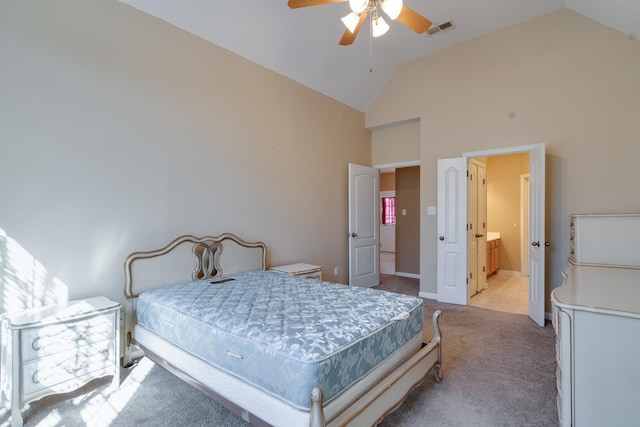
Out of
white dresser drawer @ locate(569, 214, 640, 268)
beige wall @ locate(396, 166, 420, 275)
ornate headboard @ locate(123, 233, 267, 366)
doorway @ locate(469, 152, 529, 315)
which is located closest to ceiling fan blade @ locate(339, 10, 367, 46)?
ornate headboard @ locate(123, 233, 267, 366)

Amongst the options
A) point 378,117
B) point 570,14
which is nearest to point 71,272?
point 378,117

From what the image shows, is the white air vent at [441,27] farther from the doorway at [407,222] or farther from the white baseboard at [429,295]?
the white baseboard at [429,295]

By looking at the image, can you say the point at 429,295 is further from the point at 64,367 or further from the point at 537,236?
the point at 64,367

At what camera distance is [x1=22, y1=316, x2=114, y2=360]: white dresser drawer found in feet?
6.40

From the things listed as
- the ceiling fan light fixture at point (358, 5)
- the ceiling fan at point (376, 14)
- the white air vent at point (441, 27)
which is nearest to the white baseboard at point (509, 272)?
the white air vent at point (441, 27)

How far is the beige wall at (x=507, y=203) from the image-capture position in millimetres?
6402

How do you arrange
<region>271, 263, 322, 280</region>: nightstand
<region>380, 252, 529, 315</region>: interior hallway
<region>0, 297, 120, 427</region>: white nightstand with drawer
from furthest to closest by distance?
<region>380, 252, 529, 315</region>: interior hallway < <region>271, 263, 322, 280</region>: nightstand < <region>0, 297, 120, 427</region>: white nightstand with drawer

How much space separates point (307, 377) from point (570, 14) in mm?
5092

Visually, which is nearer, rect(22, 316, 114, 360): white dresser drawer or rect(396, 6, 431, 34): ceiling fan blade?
rect(22, 316, 114, 360): white dresser drawer

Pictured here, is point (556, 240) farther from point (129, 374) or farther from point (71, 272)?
point (71, 272)

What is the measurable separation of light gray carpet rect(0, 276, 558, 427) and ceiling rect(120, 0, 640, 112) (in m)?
3.36

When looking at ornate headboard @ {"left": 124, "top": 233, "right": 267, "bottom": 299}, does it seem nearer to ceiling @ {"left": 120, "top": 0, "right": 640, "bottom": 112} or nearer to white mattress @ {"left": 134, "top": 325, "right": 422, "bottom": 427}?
white mattress @ {"left": 134, "top": 325, "right": 422, "bottom": 427}

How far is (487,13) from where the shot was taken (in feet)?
12.8

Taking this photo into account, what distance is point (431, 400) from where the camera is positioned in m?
2.18
